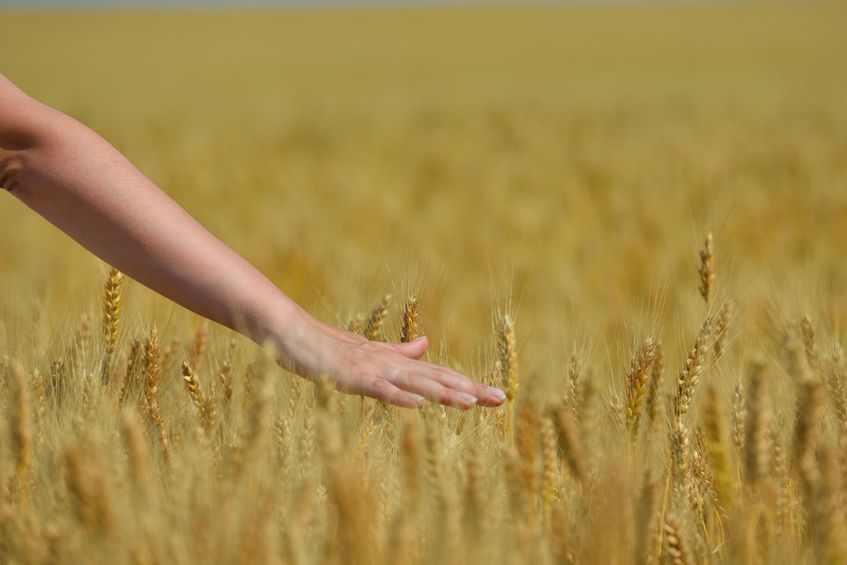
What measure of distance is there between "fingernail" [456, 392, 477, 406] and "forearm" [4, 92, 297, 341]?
220 mm

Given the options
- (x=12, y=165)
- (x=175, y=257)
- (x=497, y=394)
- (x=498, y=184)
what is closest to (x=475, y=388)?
(x=497, y=394)

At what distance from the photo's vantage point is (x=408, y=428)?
765 millimetres

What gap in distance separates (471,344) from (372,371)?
126 cm

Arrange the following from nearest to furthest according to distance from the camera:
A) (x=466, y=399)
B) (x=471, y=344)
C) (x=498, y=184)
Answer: (x=466, y=399)
(x=471, y=344)
(x=498, y=184)

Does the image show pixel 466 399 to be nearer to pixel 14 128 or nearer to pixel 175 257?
pixel 175 257

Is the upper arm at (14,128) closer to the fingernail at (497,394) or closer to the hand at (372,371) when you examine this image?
the hand at (372,371)

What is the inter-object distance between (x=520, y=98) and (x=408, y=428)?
1133 cm

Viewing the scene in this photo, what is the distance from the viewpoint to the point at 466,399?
103 centimetres

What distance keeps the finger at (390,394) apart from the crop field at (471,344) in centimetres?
3

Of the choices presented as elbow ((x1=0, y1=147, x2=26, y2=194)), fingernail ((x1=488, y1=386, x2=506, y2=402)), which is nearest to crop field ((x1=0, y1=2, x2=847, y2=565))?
fingernail ((x1=488, y1=386, x2=506, y2=402))

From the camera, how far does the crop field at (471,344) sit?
798mm

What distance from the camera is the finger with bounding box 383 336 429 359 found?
114 centimetres

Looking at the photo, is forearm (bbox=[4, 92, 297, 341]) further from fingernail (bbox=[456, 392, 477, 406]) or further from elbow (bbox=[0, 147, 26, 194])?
fingernail (bbox=[456, 392, 477, 406])

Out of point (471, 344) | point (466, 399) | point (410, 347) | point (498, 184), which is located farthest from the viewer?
point (498, 184)
